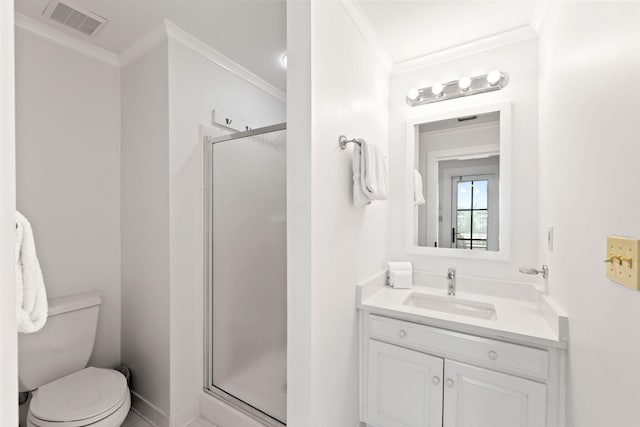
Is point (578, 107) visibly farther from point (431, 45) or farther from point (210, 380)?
point (210, 380)

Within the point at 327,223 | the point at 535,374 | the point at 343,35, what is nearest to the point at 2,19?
the point at 327,223

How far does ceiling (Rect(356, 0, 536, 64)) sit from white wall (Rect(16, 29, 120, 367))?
1828mm

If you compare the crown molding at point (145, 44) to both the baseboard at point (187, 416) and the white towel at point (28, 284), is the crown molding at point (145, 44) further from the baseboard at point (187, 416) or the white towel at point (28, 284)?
the baseboard at point (187, 416)

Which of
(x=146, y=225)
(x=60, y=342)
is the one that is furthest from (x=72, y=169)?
(x=60, y=342)

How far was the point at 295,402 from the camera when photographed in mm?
1181

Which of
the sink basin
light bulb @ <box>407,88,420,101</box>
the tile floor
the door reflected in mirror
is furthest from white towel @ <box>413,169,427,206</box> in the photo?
the tile floor

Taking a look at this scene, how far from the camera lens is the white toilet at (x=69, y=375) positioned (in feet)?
4.21

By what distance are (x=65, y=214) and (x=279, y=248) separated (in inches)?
54.7

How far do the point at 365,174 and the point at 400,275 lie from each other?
0.78 m

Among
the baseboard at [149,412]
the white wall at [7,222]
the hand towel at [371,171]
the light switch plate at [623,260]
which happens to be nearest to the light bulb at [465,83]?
the hand towel at [371,171]

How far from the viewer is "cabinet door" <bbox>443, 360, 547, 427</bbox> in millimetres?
1161

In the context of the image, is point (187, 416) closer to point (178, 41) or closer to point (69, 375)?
point (69, 375)

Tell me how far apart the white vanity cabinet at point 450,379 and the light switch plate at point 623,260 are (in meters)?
0.66

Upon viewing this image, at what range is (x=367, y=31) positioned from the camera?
1593 millimetres
